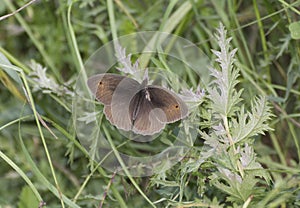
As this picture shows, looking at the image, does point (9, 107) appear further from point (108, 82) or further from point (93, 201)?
point (108, 82)

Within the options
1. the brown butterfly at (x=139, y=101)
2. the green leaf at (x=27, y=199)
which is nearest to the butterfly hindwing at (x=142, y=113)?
the brown butterfly at (x=139, y=101)

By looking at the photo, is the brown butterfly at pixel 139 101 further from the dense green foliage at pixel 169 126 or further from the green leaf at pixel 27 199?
the green leaf at pixel 27 199

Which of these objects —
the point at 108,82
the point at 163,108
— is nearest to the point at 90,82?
the point at 108,82

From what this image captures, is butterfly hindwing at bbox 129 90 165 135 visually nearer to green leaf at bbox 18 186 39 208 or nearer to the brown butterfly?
the brown butterfly

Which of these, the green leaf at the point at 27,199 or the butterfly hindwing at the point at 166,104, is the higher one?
the butterfly hindwing at the point at 166,104

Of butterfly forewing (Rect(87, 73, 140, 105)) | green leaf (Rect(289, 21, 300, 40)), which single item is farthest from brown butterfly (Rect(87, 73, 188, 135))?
green leaf (Rect(289, 21, 300, 40))

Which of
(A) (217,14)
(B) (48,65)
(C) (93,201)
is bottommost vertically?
(C) (93,201)
